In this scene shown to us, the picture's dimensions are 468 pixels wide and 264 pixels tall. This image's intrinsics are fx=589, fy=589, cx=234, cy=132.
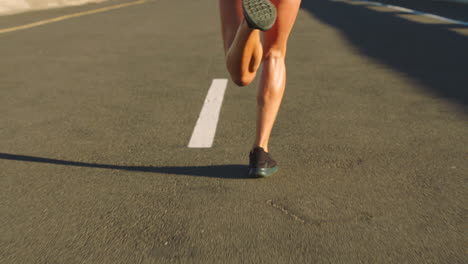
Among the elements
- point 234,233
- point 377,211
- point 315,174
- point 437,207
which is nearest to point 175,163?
point 315,174

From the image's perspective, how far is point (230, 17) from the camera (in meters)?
3.29

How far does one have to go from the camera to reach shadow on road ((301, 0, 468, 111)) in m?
5.79

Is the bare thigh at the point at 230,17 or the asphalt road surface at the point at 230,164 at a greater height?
the bare thigh at the point at 230,17

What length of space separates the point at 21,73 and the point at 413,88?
4411mm

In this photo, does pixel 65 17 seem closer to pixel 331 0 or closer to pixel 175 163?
pixel 331 0

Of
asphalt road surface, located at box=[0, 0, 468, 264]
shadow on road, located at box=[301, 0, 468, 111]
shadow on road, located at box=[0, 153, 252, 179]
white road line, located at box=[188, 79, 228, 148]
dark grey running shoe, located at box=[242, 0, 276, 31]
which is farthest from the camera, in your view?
shadow on road, located at box=[301, 0, 468, 111]

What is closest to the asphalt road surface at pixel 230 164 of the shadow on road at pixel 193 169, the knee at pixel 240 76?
the shadow on road at pixel 193 169

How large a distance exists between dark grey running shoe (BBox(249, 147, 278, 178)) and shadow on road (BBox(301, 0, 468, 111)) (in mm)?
2221

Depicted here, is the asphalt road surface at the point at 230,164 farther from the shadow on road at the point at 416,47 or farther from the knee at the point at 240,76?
the knee at the point at 240,76

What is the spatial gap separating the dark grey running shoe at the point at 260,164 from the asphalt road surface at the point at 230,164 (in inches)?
1.7

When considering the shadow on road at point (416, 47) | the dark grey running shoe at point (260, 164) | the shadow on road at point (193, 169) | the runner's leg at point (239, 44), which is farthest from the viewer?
the shadow on road at point (416, 47)

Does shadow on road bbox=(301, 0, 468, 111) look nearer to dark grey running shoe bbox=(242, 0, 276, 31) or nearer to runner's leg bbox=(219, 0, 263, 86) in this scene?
runner's leg bbox=(219, 0, 263, 86)

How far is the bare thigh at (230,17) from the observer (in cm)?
326

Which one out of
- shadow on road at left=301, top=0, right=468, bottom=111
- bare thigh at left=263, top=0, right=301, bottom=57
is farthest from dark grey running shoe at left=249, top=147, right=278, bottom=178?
shadow on road at left=301, top=0, right=468, bottom=111
